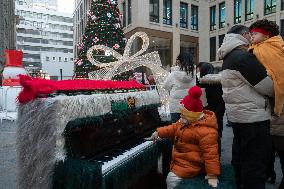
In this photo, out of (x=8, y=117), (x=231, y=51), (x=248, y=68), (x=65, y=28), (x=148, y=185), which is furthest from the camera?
(x=65, y=28)

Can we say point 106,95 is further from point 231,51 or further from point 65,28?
point 65,28

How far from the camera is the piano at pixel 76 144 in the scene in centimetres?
249

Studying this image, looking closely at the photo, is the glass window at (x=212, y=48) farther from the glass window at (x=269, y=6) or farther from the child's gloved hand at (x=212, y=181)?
the child's gloved hand at (x=212, y=181)

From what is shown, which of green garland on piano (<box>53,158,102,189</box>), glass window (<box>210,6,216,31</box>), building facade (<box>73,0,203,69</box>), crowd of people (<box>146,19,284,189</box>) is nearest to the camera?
green garland on piano (<box>53,158,102,189</box>)

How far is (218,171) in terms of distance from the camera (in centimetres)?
309

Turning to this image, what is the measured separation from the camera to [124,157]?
2922 mm

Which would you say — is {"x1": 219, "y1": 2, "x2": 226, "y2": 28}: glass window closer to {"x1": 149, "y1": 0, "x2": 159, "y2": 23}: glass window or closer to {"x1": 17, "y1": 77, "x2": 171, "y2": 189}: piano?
{"x1": 149, "y1": 0, "x2": 159, "y2": 23}: glass window

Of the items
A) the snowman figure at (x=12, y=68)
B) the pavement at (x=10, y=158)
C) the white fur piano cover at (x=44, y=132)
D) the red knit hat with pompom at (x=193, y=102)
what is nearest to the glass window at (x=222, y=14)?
the snowman figure at (x=12, y=68)

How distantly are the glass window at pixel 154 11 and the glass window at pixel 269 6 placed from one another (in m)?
9.76

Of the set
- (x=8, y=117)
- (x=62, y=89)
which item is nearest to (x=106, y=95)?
(x=62, y=89)

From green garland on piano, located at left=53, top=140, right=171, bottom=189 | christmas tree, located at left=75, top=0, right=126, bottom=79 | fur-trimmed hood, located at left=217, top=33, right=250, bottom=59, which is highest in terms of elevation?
christmas tree, located at left=75, top=0, right=126, bottom=79

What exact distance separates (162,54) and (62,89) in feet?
97.3

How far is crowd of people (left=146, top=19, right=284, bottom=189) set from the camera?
3.13 m

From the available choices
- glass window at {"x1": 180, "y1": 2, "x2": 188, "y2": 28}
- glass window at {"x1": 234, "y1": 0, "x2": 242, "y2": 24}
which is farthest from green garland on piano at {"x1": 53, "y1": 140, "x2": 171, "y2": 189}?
glass window at {"x1": 180, "y1": 2, "x2": 188, "y2": 28}
